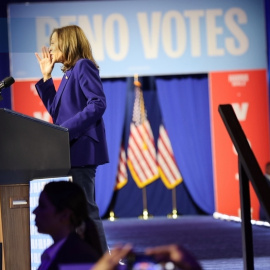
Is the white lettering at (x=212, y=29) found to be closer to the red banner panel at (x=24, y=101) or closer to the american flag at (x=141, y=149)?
the american flag at (x=141, y=149)

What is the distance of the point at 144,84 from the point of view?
8.87 meters

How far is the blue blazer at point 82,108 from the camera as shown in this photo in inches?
92.4

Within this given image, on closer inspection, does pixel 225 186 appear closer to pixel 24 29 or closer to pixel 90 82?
pixel 24 29

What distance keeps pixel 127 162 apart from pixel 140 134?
43cm

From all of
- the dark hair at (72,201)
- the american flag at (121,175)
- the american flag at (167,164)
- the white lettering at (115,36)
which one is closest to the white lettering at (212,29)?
the white lettering at (115,36)

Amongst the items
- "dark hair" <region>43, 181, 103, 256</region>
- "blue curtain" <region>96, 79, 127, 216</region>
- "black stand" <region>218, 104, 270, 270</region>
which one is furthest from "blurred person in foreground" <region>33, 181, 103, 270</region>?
"blue curtain" <region>96, 79, 127, 216</region>

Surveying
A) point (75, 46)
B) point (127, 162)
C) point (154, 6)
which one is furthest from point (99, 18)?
point (75, 46)

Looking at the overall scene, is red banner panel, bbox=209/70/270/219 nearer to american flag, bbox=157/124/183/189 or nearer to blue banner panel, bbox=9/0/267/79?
blue banner panel, bbox=9/0/267/79

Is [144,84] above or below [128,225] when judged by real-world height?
above

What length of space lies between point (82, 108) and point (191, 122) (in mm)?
6175

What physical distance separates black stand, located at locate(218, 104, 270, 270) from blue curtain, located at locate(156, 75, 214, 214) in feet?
21.3

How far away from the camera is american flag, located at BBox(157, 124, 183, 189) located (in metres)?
8.80

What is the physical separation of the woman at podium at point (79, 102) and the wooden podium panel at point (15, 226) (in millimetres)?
317

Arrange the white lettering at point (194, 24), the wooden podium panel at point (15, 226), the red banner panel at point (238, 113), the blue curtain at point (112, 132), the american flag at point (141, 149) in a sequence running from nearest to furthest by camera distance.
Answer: the wooden podium panel at point (15, 226) < the white lettering at point (194, 24) < the red banner panel at point (238, 113) < the blue curtain at point (112, 132) < the american flag at point (141, 149)
